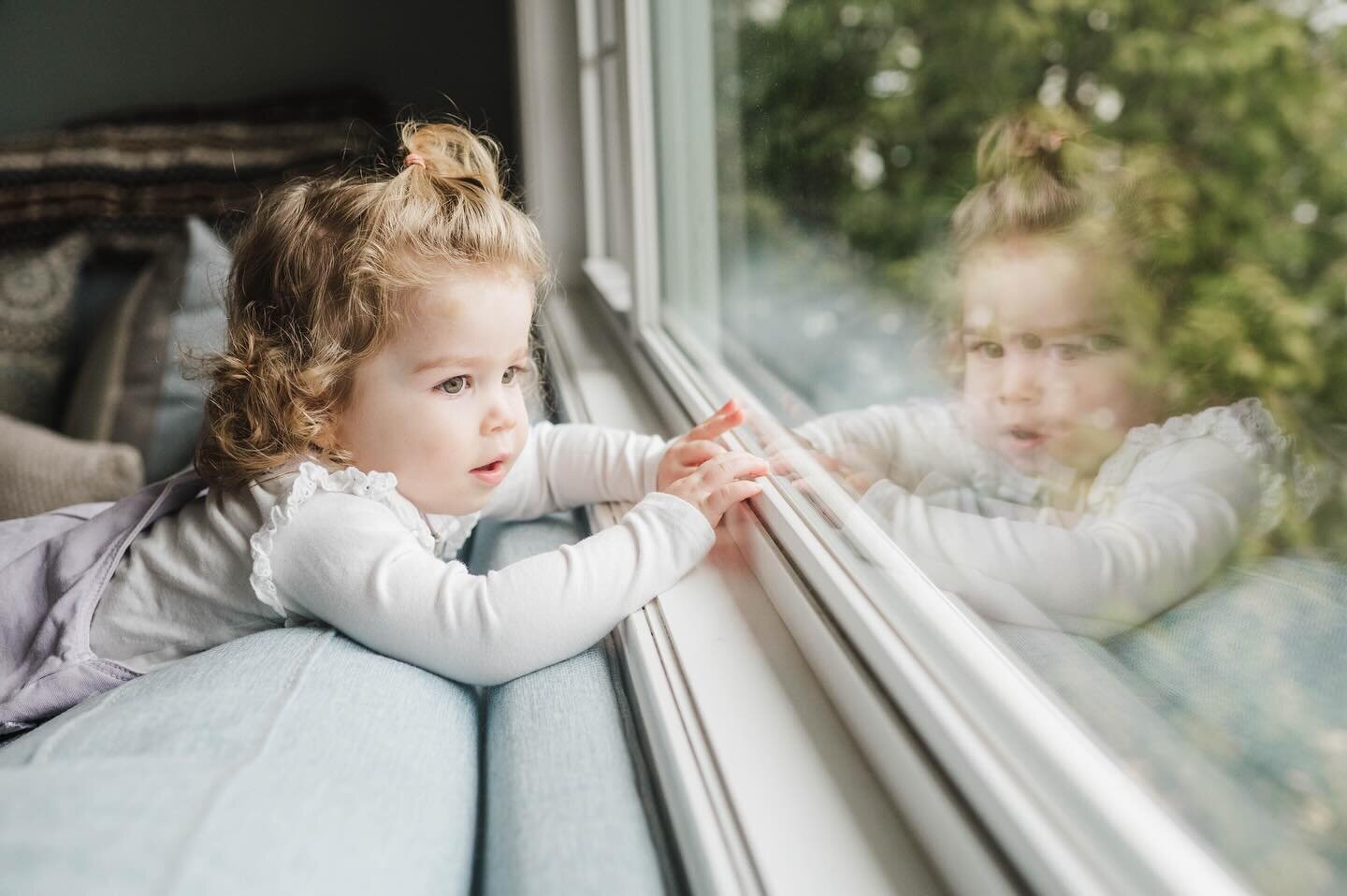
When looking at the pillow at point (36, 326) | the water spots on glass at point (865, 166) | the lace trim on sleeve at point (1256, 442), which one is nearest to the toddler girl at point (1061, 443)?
the lace trim on sleeve at point (1256, 442)

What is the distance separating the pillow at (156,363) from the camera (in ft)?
5.50

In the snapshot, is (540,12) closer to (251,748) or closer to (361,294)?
(361,294)

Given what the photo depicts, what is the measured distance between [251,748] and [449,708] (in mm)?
160

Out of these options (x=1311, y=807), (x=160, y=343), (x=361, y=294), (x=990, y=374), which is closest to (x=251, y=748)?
(x=361, y=294)

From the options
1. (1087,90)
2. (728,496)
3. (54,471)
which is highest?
(1087,90)

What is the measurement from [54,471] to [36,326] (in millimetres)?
777

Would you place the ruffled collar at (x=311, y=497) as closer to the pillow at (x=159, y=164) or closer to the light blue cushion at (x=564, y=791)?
the light blue cushion at (x=564, y=791)

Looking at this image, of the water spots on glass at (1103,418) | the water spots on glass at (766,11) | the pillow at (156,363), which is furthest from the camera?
the pillow at (156,363)

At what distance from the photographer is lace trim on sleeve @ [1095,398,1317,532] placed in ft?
1.66

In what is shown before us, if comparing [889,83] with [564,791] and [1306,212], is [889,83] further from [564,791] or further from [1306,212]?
[564,791]

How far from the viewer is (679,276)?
1570 mm

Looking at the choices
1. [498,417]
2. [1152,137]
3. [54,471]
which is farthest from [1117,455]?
[54,471]

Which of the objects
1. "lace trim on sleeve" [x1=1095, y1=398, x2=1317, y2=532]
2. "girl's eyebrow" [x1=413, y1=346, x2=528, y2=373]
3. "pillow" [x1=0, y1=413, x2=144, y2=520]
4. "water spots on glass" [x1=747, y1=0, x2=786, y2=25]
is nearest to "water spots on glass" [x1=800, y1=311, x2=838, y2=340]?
"water spots on glass" [x1=747, y1=0, x2=786, y2=25]

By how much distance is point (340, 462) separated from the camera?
843 mm
